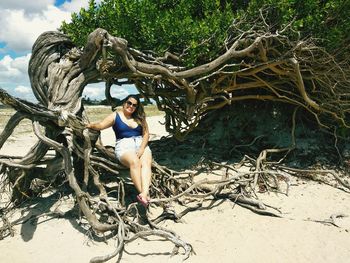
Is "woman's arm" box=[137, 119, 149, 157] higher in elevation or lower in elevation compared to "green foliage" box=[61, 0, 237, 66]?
lower

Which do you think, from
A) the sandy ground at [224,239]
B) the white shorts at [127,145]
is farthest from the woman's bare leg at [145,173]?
the sandy ground at [224,239]

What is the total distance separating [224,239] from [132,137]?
1.92 m

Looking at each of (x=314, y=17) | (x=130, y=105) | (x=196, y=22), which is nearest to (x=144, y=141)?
(x=130, y=105)

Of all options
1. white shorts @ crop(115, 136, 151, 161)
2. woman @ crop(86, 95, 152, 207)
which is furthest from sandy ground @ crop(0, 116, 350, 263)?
white shorts @ crop(115, 136, 151, 161)

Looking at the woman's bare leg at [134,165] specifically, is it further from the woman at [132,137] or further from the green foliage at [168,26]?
the green foliage at [168,26]

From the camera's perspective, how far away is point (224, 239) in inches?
206

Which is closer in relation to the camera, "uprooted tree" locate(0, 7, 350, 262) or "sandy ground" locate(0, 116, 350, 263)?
"sandy ground" locate(0, 116, 350, 263)

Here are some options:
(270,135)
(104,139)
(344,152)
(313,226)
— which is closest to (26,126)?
(104,139)

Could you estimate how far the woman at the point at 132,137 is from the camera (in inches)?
221

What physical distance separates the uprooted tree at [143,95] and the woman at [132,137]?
0.34 metres

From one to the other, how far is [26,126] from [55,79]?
12781mm

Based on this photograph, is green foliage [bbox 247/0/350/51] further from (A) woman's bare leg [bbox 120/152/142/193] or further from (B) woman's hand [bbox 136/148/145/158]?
(A) woman's bare leg [bbox 120/152/142/193]

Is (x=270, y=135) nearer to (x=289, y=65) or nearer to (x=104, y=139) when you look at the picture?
(x=289, y=65)

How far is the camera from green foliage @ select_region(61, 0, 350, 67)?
6.25 m
